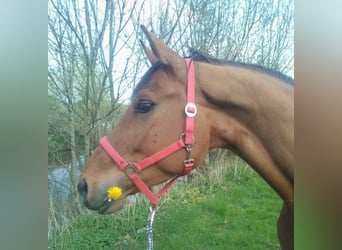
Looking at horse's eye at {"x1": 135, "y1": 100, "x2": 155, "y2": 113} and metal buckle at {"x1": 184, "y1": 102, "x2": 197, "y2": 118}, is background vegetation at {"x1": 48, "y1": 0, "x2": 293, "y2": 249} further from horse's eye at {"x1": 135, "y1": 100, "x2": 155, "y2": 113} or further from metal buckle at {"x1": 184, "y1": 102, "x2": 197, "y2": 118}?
metal buckle at {"x1": 184, "y1": 102, "x2": 197, "y2": 118}

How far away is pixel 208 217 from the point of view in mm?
1376

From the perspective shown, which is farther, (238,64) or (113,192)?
(238,64)

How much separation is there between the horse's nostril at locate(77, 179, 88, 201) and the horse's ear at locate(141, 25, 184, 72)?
0.51 metres

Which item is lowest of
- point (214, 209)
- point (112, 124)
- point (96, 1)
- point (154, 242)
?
point (154, 242)

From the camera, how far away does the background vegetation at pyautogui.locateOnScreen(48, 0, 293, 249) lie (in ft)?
4.26

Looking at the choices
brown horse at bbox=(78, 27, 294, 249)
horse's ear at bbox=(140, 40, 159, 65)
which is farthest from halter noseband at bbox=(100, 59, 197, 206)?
horse's ear at bbox=(140, 40, 159, 65)

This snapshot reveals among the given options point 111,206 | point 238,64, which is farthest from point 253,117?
point 111,206

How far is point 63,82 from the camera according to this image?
4.29 feet

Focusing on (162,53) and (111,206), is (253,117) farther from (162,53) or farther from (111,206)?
(111,206)

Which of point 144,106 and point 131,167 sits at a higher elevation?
point 144,106

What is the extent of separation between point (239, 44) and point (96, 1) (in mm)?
550

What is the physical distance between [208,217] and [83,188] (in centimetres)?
48
